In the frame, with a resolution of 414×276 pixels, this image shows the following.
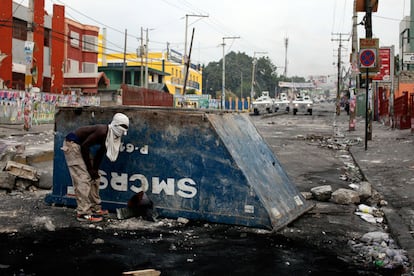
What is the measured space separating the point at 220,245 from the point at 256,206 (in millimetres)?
725

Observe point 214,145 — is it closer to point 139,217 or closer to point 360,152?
point 139,217

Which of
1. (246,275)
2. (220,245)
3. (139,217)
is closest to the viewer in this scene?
(246,275)

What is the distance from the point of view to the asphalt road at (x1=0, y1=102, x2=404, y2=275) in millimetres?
4000

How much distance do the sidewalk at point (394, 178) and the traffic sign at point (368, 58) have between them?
2.32 m

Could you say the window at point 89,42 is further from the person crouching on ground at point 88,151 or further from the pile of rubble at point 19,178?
the person crouching on ground at point 88,151

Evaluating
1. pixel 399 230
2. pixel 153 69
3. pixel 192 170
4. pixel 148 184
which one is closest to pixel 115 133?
pixel 148 184

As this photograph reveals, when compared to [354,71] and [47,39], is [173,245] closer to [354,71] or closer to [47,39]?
[354,71]

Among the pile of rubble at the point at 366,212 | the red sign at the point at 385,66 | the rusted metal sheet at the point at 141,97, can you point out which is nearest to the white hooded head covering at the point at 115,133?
the pile of rubble at the point at 366,212

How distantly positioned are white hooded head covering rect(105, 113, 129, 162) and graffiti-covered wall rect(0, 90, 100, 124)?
18224 mm

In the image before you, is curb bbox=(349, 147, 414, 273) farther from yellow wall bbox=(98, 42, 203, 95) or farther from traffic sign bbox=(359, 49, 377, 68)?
yellow wall bbox=(98, 42, 203, 95)

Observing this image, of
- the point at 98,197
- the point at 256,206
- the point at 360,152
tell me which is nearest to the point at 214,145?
the point at 256,206

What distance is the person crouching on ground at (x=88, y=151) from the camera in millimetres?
5480

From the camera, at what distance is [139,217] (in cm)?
562

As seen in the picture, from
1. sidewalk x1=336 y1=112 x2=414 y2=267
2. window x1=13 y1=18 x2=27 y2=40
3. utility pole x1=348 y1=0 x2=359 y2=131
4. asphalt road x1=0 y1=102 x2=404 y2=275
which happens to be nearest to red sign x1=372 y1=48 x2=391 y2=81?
utility pole x1=348 y1=0 x2=359 y2=131
